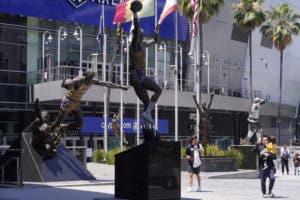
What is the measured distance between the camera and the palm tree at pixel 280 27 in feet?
187

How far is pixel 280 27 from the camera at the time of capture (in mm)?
57812

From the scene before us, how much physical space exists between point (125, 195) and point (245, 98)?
45.3 meters

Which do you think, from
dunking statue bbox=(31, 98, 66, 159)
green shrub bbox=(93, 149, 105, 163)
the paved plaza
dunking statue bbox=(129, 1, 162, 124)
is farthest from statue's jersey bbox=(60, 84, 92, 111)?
green shrub bbox=(93, 149, 105, 163)

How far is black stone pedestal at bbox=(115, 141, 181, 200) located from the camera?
13078mm

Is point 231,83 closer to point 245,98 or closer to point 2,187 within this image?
point 245,98

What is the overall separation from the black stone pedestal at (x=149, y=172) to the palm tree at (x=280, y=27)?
44872 mm

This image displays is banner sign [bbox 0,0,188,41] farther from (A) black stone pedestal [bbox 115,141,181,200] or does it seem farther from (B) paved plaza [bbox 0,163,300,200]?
(A) black stone pedestal [bbox 115,141,181,200]

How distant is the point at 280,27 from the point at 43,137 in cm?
4112

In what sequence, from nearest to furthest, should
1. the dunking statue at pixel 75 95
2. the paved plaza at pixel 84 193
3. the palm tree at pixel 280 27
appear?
the paved plaza at pixel 84 193 → the dunking statue at pixel 75 95 → the palm tree at pixel 280 27

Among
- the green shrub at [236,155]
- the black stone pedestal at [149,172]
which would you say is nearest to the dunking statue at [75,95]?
the black stone pedestal at [149,172]

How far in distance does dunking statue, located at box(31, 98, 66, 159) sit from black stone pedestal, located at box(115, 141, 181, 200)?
756 centimetres

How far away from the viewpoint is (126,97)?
42938 millimetres

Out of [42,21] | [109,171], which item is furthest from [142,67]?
[42,21]

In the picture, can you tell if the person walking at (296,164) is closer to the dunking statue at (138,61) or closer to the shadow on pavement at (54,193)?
the shadow on pavement at (54,193)
